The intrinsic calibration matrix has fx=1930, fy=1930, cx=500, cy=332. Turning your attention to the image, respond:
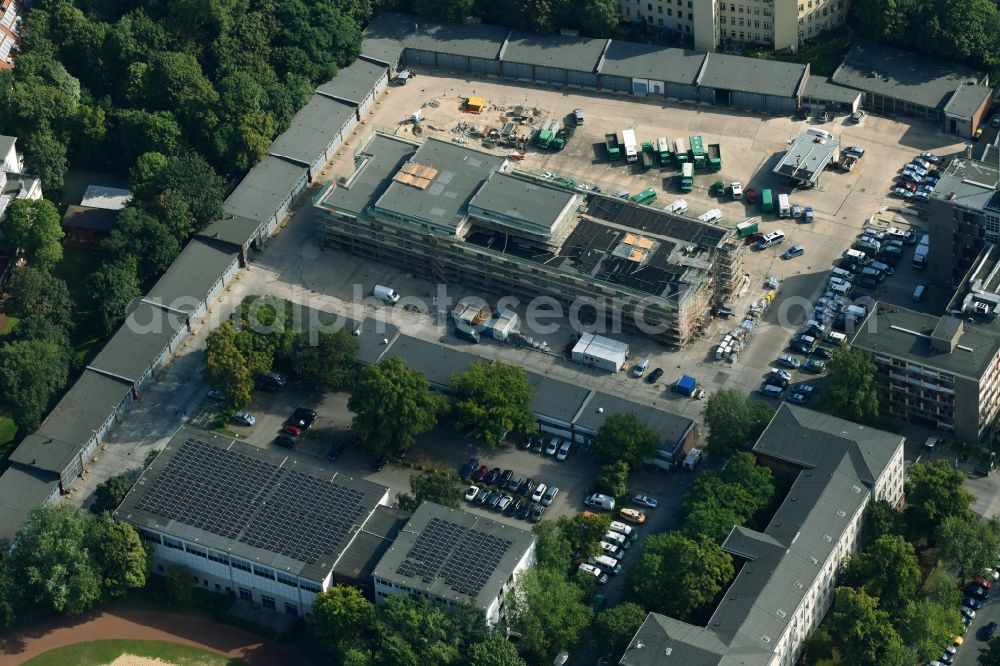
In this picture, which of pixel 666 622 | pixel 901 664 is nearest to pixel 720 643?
pixel 666 622

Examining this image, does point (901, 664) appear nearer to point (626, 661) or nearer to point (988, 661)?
point (988, 661)

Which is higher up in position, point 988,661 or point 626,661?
point 988,661

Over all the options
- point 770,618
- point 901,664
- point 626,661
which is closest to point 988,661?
point 901,664

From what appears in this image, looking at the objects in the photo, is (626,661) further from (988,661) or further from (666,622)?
(988,661)

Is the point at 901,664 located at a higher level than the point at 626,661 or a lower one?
higher

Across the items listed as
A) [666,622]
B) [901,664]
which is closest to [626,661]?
[666,622]

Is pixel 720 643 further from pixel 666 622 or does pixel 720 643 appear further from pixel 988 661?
pixel 988 661

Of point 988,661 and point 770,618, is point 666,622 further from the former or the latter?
point 988,661
